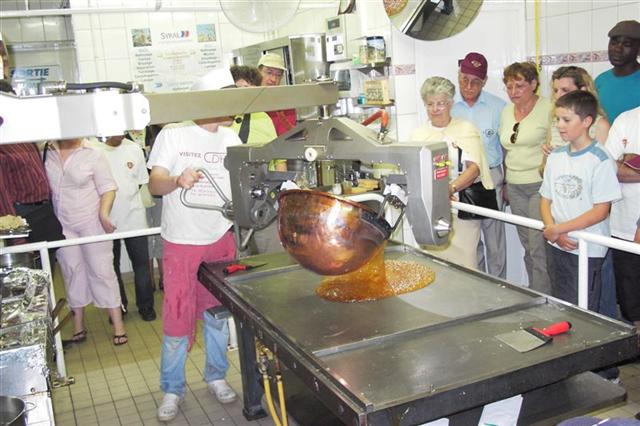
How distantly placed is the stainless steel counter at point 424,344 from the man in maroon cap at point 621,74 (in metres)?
2.09

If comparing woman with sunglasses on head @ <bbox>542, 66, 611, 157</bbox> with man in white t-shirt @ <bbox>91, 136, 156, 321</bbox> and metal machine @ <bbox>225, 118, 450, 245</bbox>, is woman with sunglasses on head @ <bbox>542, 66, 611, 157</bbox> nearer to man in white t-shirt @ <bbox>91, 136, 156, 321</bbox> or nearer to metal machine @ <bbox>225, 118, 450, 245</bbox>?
metal machine @ <bbox>225, 118, 450, 245</bbox>

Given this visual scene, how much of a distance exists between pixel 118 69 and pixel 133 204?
1.65 meters

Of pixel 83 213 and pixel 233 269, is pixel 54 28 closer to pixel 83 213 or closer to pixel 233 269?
pixel 83 213

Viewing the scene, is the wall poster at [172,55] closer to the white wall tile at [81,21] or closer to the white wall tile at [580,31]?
the white wall tile at [81,21]

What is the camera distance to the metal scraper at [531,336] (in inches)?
73.5

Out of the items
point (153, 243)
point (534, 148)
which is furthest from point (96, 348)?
point (534, 148)

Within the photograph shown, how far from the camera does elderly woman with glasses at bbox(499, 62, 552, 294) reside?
4.31m

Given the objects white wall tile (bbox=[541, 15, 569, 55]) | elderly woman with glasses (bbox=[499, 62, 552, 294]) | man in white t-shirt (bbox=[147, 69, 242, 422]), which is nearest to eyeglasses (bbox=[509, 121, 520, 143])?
elderly woman with glasses (bbox=[499, 62, 552, 294])

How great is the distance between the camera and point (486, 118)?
4.65 metres

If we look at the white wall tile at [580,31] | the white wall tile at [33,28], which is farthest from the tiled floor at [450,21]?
the white wall tile at [33,28]

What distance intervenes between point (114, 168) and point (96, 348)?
1275 mm

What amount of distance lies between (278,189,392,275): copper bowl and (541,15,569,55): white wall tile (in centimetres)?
327

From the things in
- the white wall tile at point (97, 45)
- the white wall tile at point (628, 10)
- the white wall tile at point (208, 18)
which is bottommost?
the white wall tile at point (628, 10)

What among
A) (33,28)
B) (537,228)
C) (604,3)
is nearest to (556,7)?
(604,3)
